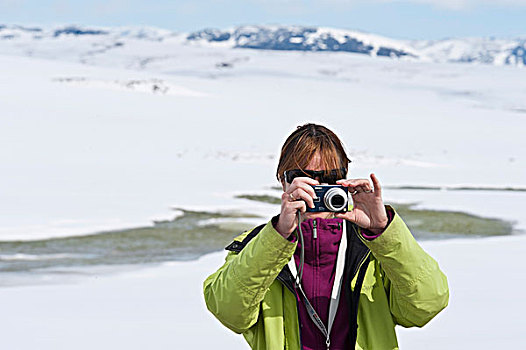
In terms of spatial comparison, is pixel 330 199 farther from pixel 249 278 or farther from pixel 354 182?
pixel 249 278

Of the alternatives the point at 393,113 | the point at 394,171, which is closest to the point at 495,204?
the point at 394,171

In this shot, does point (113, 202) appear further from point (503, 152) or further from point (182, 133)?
point (503, 152)

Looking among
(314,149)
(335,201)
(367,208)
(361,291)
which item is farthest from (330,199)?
(361,291)

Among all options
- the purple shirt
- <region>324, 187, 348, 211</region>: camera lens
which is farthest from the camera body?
the purple shirt

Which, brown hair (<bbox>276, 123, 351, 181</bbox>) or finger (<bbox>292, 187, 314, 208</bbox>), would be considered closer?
finger (<bbox>292, 187, 314, 208</bbox>)

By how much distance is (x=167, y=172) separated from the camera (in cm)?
1631

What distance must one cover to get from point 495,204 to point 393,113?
18.1 meters

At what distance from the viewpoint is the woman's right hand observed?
6.92 feet

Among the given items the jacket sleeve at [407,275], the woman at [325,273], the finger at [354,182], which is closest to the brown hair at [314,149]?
the woman at [325,273]

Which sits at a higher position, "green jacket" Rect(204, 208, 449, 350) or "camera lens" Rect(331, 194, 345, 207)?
"camera lens" Rect(331, 194, 345, 207)

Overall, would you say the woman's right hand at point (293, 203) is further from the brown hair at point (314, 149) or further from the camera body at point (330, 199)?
the brown hair at point (314, 149)

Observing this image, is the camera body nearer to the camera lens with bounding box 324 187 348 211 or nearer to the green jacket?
the camera lens with bounding box 324 187 348 211

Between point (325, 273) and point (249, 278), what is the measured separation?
9.5 inches

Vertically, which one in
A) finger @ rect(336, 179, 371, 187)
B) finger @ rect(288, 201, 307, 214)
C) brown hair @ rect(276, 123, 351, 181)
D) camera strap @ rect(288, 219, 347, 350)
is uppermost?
brown hair @ rect(276, 123, 351, 181)
